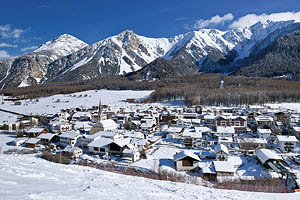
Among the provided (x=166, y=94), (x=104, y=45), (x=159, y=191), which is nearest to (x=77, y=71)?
(x=104, y=45)

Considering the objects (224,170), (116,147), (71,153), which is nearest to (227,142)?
(224,170)

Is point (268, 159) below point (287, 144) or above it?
below

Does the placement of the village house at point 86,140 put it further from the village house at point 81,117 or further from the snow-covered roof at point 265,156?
the village house at point 81,117

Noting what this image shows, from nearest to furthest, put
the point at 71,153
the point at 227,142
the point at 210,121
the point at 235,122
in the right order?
the point at 71,153
the point at 227,142
the point at 235,122
the point at 210,121

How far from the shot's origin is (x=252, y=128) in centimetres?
2727

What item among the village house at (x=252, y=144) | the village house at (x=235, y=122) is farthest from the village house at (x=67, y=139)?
the village house at (x=235, y=122)

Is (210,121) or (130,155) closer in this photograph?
(130,155)

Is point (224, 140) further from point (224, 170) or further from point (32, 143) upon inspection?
point (32, 143)

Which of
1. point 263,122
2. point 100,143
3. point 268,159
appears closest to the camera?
point 268,159

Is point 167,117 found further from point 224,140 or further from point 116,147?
point 116,147

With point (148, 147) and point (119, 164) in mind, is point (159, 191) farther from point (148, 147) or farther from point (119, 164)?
point (148, 147)

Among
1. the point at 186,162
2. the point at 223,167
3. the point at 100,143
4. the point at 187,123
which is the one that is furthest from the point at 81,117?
the point at 223,167

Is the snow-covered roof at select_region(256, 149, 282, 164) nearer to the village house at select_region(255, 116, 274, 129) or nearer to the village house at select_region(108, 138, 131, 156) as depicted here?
the village house at select_region(108, 138, 131, 156)

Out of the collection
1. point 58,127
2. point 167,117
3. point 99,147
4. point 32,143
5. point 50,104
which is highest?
point 50,104
